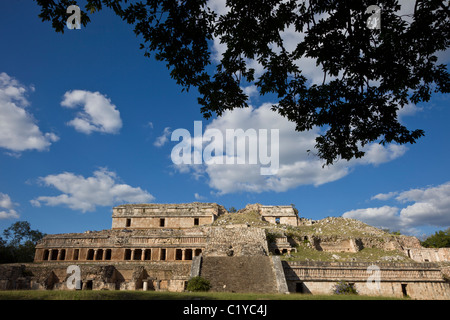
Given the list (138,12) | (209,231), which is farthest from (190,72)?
(209,231)

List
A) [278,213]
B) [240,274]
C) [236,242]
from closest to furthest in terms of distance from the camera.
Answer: [240,274]
[236,242]
[278,213]

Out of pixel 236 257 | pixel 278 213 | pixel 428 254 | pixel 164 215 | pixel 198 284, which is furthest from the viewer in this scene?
pixel 278 213

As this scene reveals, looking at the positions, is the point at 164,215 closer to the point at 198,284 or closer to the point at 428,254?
the point at 198,284

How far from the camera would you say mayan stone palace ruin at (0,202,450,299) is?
21094 mm

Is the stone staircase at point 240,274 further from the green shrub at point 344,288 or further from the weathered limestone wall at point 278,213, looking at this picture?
the weathered limestone wall at point 278,213

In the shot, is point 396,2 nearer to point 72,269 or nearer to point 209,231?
point 209,231

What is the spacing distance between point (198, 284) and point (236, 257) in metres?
5.28

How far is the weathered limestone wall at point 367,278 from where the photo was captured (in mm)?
21172

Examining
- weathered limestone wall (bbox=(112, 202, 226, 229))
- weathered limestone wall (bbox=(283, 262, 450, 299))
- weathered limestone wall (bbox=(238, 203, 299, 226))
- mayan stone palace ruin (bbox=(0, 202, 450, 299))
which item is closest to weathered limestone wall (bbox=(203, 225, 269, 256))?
mayan stone palace ruin (bbox=(0, 202, 450, 299))

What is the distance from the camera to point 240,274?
19.7 m

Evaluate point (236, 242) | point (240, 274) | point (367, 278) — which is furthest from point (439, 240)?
point (240, 274)

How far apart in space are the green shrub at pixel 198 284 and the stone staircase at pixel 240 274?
53 centimetres

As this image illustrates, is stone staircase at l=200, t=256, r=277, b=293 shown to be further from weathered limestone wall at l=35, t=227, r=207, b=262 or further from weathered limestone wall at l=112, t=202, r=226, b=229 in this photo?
weathered limestone wall at l=112, t=202, r=226, b=229
